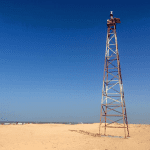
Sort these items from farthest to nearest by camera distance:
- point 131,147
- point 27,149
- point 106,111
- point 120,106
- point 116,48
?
point 116,48 → point 106,111 → point 120,106 → point 131,147 → point 27,149

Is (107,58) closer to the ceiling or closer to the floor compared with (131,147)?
closer to the ceiling

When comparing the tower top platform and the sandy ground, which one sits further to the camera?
the tower top platform

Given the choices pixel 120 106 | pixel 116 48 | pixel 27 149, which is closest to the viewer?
pixel 27 149

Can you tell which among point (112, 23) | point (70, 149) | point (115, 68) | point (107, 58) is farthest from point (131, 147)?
point (112, 23)

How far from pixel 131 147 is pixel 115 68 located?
550 inches

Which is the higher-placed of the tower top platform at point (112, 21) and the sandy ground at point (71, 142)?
the tower top platform at point (112, 21)

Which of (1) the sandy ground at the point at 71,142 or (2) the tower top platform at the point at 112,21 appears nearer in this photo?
(1) the sandy ground at the point at 71,142

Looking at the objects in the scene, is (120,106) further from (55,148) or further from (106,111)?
(55,148)

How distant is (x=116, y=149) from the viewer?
1662 centimetres

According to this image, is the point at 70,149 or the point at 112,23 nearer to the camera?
the point at 70,149

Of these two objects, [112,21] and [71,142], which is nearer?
[71,142]

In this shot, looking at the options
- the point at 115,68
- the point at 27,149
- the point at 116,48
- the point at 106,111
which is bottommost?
the point at 27,149

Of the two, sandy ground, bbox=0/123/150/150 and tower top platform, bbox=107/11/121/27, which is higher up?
tower top platform, bbox=107/11/121/27

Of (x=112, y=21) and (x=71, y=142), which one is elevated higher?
(x=112, y=21)
